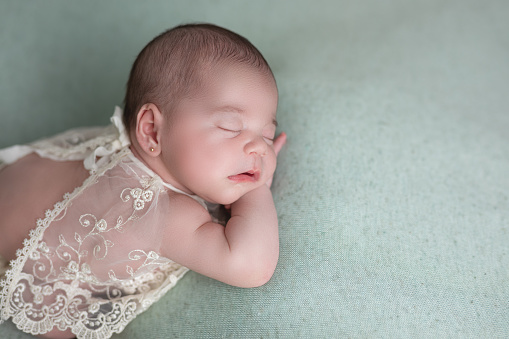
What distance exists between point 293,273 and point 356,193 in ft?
0.86

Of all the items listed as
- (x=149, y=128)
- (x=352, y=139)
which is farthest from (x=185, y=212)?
(x=352, y=139)

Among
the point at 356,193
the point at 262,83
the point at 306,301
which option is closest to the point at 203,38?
the point at 262,83

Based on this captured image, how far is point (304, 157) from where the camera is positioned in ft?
4.01

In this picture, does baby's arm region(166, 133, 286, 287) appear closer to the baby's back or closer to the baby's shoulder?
the baby's shoulder

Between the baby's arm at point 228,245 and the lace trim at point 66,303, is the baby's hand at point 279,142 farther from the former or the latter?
the lace trim at point 66,303

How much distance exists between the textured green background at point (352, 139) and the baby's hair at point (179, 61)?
1.00 ft

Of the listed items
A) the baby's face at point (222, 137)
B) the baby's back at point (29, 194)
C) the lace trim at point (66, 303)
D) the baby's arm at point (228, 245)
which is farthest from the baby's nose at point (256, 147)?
the baby's back at point (29, 194)

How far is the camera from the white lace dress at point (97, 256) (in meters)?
1.03

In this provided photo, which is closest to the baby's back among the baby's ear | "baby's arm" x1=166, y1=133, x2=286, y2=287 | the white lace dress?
the white lace dress

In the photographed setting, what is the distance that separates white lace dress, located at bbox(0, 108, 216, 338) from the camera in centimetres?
103

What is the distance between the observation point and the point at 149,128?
109cm

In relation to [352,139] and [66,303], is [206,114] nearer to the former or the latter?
[352,139]

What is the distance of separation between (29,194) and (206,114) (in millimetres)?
Result: 494

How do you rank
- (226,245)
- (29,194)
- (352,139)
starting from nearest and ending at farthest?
1. (226,245)
2. (29,194)
3. (352,139)
